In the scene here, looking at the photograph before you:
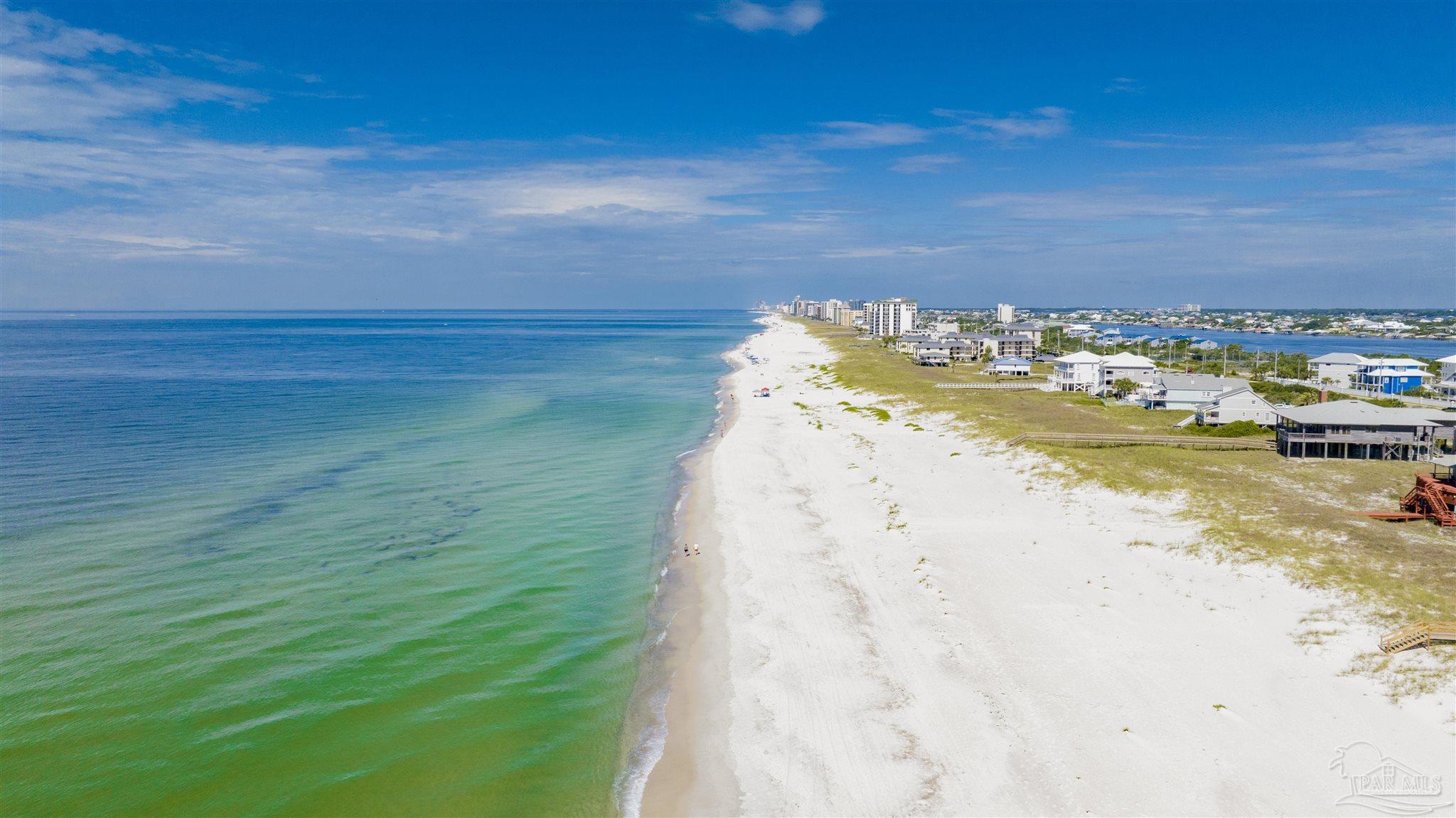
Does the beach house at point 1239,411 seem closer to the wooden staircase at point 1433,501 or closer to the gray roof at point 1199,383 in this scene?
the gray roof at point 1199,383

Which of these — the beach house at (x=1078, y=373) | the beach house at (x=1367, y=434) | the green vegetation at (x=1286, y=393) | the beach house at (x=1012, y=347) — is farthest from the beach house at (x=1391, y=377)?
the beach house at (x=1012, y=347)

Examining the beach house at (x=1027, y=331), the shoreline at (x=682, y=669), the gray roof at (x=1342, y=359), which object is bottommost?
the shoreline at (x=682, y=669)

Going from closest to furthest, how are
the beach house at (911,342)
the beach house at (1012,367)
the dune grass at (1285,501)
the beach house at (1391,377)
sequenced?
the dune grass at (1285,501), the beach house at (1391,377), the beach house at (1012,367), the beach house at (911,342)

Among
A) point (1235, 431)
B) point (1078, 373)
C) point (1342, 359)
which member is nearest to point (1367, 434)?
point (1235, 431)

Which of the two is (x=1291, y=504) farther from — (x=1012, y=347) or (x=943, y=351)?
(x=1012, y=347)

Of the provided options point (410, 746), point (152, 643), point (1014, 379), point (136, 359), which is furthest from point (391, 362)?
point (410, 746)

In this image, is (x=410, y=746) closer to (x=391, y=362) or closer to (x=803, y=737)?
(x=803, y=737)

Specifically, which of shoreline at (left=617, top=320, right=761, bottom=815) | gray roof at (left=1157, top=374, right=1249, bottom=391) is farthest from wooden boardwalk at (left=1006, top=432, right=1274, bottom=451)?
shoreline at (left=617, top=320, right=761, bottom=815)
